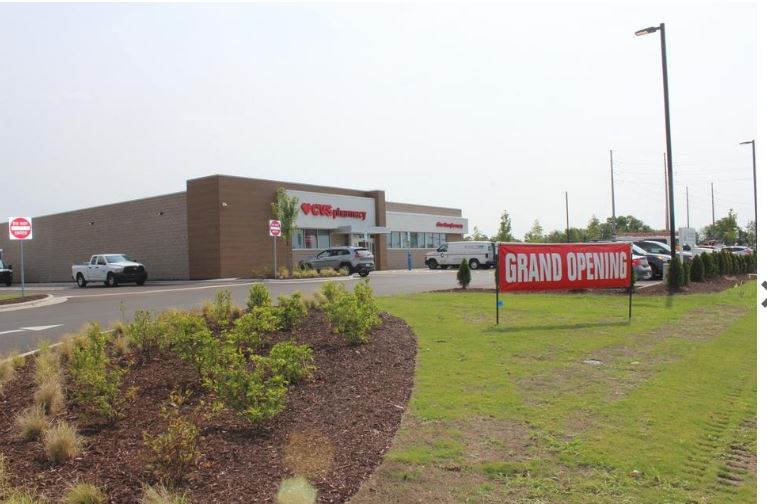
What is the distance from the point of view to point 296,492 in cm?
371

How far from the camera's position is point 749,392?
648 cm

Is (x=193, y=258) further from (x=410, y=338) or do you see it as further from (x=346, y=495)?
(x=346, y=495)

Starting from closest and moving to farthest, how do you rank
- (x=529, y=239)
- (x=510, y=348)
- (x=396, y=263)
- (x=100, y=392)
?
(x=100, y=392) → (x=510, y=348) → (x=396, y=263) → (x=529, y=239)

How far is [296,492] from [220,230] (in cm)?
3150

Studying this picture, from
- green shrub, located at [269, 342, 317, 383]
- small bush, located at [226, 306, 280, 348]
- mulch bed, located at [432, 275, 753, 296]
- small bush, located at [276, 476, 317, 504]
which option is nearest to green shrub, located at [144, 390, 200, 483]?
small bush, located at [276, 476, 317, 504]

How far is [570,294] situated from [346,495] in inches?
586

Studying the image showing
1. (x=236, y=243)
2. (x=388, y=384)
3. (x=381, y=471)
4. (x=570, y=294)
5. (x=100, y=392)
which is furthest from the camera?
(x=236, y=243)

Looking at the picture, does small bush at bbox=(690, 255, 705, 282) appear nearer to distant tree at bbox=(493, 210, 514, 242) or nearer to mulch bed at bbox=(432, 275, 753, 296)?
mulch bed at bbox=(432, 275, 753, 296)

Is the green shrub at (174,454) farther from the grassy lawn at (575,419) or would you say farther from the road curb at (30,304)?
the road curb at (30,304)

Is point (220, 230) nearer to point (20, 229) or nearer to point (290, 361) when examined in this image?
point (20, 229)

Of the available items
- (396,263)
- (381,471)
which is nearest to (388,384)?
(381,471)

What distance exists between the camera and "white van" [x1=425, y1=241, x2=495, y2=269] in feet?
139

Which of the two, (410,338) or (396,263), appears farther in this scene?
(396,263)

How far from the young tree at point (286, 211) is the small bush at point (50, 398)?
99.0ft
